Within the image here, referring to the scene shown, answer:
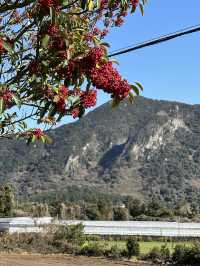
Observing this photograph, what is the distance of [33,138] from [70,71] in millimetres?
1578

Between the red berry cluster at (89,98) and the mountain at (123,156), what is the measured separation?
331ft

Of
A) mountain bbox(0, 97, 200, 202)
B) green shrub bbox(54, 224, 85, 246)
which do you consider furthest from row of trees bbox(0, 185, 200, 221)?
mountain bbox(0, 97, 200, 202)

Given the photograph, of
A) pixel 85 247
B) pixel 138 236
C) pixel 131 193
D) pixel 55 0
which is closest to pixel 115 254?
pixel 85 247

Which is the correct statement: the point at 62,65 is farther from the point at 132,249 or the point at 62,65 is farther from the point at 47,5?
the point at 132,249

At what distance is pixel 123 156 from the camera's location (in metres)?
126

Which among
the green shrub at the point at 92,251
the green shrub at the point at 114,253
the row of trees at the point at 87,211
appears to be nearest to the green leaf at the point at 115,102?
the green shrub at the point at 114,253

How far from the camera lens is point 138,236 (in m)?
47.3

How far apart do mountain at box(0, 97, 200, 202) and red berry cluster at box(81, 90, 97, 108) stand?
331 ft

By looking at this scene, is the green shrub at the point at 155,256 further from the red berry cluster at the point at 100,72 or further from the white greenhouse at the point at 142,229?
the red berry cluster at the point at 100,72

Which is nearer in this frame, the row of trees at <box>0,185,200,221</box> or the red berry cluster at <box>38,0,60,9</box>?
the red berry cluster at <box>38,0,60,9</box>

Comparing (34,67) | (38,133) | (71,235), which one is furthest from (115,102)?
(71,235)

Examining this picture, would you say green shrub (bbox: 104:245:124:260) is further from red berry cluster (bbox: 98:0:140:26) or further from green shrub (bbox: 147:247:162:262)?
red berry cluster (bbox: 98:0:140:26)

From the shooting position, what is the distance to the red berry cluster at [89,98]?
15.0 ft

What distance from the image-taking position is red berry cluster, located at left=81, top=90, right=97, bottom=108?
15.0 ft
